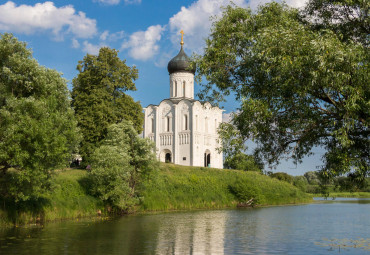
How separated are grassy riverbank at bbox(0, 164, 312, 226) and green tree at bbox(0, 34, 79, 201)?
6.20ft

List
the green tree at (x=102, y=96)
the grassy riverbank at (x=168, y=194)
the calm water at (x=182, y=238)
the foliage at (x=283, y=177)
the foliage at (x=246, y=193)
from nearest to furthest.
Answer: the calm water at (x=182, y=238) < the grassy riverbank at (x=168, y=194) < the green tree at (x=102, y=96) < the foliage at (x=246, y=193) < the foliage at (x=283, y=177)

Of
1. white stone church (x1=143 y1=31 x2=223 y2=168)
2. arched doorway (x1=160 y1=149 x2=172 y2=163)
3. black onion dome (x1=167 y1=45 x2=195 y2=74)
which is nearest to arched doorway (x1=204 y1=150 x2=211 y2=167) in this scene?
white stone church (x1=143 y1=31 x2=223 y2=168)

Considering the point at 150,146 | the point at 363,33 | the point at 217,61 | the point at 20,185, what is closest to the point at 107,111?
the point at 150,146

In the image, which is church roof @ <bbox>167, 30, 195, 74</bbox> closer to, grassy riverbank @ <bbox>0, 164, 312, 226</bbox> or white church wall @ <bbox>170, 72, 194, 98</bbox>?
white church wall @ <bbox>170, 72, 194, 98</bbox>

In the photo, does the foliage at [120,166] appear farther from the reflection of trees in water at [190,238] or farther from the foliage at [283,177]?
the foliage at [283,177]

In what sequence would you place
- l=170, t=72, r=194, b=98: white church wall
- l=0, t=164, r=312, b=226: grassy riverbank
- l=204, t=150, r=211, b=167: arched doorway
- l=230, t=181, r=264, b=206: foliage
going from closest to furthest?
l=0, t=164, r=312, b=226: grassy riverbank → l=230, t=181, r=264, b=206: foliage → l=170, t=72, r=194, b=98: white church wall → l=204, t=150, r=211, b=167: arched doorway

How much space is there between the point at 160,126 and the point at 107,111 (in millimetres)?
22848

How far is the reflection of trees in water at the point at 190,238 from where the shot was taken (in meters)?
15.2

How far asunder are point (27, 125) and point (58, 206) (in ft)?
27.8

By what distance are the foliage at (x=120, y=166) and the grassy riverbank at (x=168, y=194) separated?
99 cm

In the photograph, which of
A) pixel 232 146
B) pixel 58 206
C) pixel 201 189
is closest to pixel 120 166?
pixel 58 206

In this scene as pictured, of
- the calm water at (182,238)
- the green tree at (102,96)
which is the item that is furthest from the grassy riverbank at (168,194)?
the green tree at (102,96)

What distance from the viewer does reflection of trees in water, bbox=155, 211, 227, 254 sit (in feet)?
50.0

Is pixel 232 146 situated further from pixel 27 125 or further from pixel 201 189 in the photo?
pixel 201 189
